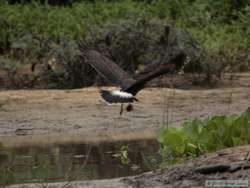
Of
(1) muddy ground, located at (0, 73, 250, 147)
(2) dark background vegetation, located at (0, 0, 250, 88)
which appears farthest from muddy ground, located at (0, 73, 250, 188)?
(2) dark background vegetation, located at (0, 0, 250, 88)

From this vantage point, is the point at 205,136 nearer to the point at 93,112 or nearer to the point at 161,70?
the point at 161,70

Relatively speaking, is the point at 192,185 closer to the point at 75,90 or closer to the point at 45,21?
the point at 75,90

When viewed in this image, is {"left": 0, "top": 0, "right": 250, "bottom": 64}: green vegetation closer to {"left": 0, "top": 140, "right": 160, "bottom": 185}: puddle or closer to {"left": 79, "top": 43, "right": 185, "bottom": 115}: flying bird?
{"left": 0, "top": 140, "right": 160, "bottom": 185}: puddle

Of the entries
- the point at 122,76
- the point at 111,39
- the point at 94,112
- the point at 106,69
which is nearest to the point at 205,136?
the point at 122,76

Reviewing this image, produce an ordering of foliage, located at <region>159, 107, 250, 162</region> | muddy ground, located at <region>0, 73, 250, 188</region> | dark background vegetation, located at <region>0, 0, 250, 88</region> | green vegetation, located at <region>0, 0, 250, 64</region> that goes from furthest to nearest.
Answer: green vegetation, located at <region>0, 0, 250, 64</region>, dark background vegetation, located at <region>0, 0, 250, 88</region>, muddy ground, located at <region>0, 73, 250, 188</region>, foliage, located at <region>159, 107, 250, 162</region>

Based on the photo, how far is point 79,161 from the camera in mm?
9102

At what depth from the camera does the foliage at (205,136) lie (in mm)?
8164

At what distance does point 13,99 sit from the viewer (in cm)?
1351

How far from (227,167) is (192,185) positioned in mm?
352

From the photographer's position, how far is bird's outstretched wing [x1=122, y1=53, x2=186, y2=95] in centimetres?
805

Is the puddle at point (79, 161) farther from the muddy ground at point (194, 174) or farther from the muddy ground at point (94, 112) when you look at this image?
the muddy ground at point (94, 112)

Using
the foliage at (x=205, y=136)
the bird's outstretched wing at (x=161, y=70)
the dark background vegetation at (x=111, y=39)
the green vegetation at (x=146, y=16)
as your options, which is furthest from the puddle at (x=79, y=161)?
the green vegetation at (x=146, y=16)

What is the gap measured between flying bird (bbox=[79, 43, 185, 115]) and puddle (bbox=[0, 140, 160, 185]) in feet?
2.00

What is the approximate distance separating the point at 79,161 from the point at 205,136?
1379 mm
